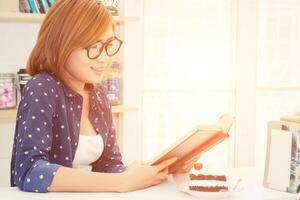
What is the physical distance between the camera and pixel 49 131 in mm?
1410

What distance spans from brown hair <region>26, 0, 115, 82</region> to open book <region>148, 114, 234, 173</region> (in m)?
0.42

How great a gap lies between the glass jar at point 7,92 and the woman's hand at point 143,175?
130 centimetres

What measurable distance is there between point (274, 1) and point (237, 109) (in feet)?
2.51

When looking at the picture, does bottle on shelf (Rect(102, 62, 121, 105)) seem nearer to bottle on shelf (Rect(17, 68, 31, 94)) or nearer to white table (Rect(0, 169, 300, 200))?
bottle on shelf (Rect(17, 68, 31, 94))

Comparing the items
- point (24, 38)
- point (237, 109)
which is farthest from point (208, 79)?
point (24, 38)

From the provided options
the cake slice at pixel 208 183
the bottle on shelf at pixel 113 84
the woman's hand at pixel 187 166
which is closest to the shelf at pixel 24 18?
the bottle on shelf at pixel 113 84

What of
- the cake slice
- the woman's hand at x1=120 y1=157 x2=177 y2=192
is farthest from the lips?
the cake slice

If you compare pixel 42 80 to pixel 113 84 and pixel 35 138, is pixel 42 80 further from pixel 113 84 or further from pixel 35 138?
pixel 113 84

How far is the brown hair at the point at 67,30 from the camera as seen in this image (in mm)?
1503

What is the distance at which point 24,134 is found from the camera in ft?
4.47

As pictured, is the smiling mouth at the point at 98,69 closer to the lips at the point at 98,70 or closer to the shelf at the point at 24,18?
the lips at the point at 98,70

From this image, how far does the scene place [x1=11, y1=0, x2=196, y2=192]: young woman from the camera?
1310 mm

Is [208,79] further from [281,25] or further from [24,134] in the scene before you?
[24,134]

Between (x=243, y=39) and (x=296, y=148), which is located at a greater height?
(x=243, y=39)
